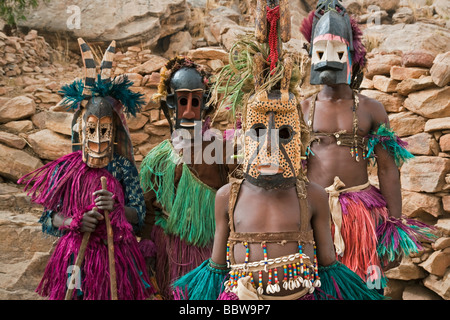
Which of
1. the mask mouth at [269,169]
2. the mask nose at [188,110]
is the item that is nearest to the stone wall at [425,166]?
the mask nose at [188,110]

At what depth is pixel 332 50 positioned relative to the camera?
10.3 ft

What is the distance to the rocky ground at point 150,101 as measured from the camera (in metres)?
4.46

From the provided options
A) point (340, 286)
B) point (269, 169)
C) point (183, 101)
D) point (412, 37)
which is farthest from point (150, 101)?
point (412, 37)

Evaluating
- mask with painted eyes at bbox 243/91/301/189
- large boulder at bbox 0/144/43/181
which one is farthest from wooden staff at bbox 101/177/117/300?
large boulder at bbox 0/144/43/181

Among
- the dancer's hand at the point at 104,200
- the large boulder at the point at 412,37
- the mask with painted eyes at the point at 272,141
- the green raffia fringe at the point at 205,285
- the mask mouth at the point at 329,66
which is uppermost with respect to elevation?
the large boulder at the point at 412,37

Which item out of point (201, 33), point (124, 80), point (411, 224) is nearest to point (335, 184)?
point (411, 224)

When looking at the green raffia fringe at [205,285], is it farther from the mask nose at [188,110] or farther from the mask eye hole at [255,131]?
the mask nose at [188,110]

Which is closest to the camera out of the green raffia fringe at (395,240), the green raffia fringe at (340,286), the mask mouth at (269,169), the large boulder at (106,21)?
the mask mouth at (269,169)

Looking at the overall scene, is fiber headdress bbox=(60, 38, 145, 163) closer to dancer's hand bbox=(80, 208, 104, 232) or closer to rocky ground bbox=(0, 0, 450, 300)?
dancer's hand bbox=(80, 208, 104, 232)

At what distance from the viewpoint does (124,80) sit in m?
3.37

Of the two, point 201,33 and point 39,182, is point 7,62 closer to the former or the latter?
point 201,33

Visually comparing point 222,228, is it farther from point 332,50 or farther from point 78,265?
point 332,50

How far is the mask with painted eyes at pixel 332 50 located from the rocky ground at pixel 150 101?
3.92ft

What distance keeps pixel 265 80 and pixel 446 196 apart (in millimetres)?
Result: 3035
